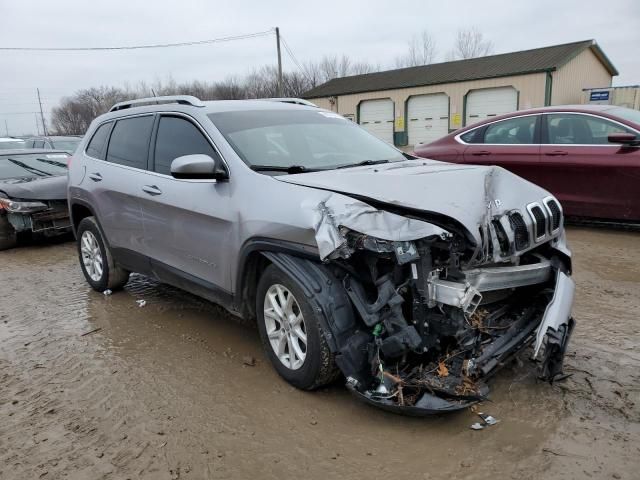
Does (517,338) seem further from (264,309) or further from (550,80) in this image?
(550,80)

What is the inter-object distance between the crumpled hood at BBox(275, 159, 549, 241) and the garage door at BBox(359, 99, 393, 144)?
28554 millimetres

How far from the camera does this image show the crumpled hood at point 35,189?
771 cm

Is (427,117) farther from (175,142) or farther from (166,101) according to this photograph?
(175,142)

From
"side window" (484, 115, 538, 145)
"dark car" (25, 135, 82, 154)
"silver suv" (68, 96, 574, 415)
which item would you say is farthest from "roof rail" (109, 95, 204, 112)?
"dark car" (25, 135, 82, 154)

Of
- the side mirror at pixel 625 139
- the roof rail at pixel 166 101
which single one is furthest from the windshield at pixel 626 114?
the roof rail at pixel 166 101

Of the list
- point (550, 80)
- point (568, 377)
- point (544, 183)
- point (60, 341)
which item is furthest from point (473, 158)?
point (550, 80)

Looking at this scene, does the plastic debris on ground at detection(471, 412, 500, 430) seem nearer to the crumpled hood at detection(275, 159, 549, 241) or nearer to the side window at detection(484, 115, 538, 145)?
the crumpled hood at detection(275, 159, 549, 241)

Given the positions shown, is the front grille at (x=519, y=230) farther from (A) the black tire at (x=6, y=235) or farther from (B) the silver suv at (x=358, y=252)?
(A) the black tire at (x=6, y=235)

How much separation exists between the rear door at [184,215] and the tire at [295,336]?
40 centimetres

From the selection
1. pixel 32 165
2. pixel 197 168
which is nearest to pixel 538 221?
pixel 197 168

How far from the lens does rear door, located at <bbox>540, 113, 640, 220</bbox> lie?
6.27 m

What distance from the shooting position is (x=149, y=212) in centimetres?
432

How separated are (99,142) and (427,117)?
26655 millimetres

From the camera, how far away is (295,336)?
10.5 ft
